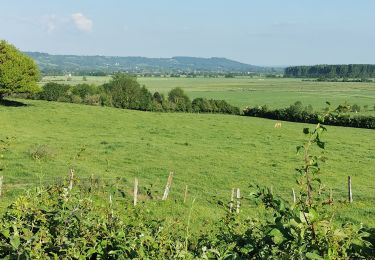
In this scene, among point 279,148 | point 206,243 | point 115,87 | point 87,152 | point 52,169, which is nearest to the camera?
point 206,243

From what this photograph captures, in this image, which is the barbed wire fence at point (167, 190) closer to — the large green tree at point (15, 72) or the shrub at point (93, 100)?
the large green tree at point (15, 72)

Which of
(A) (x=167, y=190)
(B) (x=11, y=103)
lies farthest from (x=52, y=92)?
(A) (x=167, y=190)

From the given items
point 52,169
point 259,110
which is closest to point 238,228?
point 52,169

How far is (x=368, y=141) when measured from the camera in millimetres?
52531

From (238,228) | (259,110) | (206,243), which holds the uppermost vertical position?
(206,243)

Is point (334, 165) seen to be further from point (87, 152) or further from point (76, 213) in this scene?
point (76, 213)

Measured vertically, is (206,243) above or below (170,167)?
above

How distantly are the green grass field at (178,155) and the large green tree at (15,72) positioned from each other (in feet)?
9.66

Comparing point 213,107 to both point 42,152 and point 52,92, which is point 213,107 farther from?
point 42,152

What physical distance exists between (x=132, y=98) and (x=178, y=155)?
178ft

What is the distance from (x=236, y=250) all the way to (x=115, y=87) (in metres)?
90.3

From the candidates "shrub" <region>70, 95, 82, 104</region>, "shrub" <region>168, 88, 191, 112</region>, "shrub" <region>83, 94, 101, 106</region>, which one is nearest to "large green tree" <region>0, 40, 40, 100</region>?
"shrub" <region>70, 95, 82, 104</region>

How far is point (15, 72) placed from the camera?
5994 centimetres

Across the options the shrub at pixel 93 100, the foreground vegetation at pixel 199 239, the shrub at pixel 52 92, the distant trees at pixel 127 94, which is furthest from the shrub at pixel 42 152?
the distant trees at pixel 127 94
